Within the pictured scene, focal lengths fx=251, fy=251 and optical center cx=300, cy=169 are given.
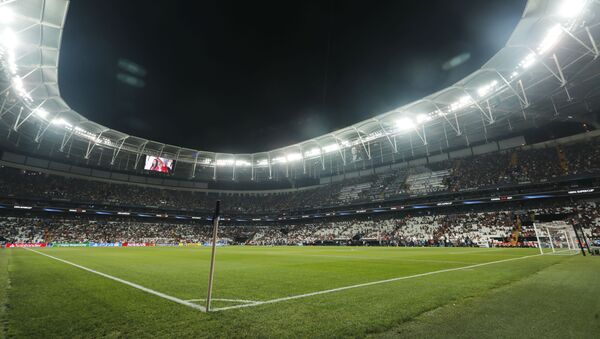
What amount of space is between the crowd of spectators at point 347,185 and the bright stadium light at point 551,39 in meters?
19.0

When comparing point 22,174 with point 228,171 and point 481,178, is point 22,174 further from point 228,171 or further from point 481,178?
point 481,178

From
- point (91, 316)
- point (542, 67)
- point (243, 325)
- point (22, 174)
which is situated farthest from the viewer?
point (22, 174)

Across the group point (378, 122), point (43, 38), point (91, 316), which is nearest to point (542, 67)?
point (378, 122)

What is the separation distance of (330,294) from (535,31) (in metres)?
27.9

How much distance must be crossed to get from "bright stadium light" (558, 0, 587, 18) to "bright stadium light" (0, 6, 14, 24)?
39.8m

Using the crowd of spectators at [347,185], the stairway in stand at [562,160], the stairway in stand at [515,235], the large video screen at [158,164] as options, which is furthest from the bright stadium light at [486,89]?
the large video screen at [158,164]

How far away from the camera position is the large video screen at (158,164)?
52.4 metres

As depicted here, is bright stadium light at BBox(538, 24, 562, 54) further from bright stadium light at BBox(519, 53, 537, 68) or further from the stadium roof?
bright stadium light at BBox(519, 53, 537, 68)

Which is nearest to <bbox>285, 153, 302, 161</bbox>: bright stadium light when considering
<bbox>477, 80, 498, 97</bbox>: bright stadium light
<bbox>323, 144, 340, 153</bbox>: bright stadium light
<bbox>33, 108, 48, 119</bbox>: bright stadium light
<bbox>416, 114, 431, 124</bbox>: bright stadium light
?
<bbox>323, 144, 340, 153</bbox>: bright stadium light

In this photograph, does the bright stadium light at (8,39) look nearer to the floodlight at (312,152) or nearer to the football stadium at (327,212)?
the football stadium at (327,212)

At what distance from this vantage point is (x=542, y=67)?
2411cm

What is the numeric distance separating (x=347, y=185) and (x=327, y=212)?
8.29 meters

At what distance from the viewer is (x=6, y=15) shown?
18.2m

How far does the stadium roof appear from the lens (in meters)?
18.9
